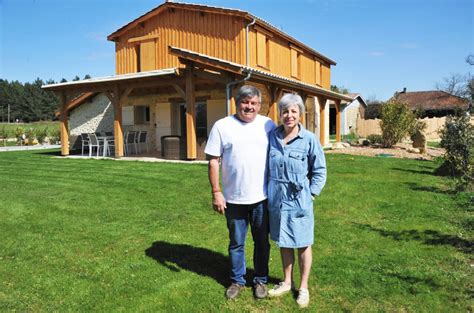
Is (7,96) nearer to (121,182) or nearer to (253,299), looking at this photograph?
(121,182)

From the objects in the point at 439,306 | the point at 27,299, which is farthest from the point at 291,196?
the point at 27,299

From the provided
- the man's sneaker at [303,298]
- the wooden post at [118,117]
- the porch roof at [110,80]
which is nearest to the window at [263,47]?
the porch roof at [110,80]

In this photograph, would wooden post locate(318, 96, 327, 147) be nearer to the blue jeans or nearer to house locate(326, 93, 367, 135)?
house locate(326, 93, 367, 135)

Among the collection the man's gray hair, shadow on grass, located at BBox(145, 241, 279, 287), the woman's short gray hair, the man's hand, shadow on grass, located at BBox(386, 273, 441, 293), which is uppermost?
the man's gray hair

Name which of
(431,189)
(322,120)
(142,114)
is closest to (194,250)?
(431,189)

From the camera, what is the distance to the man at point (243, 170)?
3.15m

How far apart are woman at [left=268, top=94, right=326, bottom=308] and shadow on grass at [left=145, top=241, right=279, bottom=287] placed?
642 millimetres

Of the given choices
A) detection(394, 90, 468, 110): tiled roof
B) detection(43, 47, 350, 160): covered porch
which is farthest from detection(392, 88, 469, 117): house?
detection(43, 47, 350, 160): covered porch

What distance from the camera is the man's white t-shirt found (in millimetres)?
3143

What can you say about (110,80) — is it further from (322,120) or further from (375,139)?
(375,139)

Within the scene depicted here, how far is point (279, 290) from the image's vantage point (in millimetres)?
3240

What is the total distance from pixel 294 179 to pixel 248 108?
66 cm

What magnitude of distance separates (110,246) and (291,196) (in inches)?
92.2

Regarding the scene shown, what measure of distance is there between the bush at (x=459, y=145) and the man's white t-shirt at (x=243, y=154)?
6.68 m
